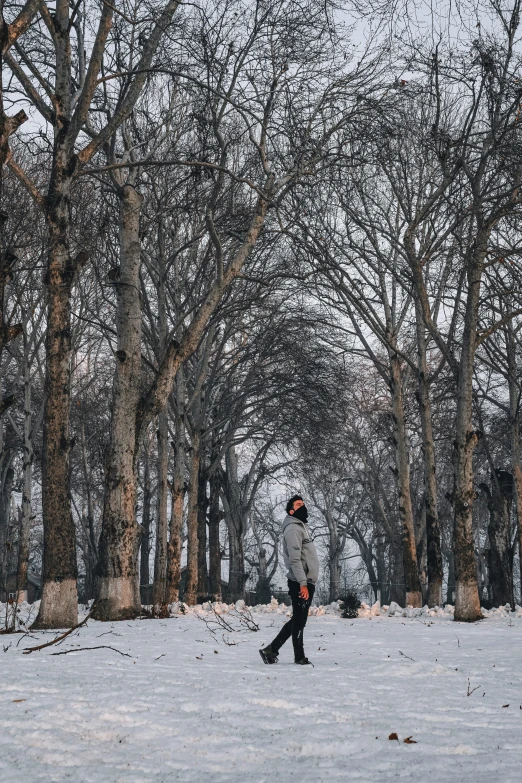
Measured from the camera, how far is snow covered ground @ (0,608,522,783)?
3.50m

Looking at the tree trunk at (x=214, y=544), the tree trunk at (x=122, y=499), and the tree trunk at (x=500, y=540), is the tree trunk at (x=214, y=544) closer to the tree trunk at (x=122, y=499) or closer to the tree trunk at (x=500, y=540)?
the tree trunk at (x=500, y=540)

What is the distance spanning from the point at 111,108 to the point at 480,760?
13223 millimetres

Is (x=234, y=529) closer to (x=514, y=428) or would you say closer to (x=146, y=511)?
(x=146, y=511)

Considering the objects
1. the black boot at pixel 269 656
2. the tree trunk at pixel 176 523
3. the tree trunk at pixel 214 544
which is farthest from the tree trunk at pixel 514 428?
the black boot at pixel 269 656

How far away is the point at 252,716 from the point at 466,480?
9.13m

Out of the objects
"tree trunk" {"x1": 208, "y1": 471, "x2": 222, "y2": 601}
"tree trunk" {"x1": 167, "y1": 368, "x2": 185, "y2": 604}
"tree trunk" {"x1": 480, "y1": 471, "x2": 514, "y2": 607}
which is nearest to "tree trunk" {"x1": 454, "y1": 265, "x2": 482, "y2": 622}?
"tree trunk" {"x1": 480, "y1": 471, "x2": 514, "y2": 607}

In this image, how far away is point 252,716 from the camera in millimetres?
4637

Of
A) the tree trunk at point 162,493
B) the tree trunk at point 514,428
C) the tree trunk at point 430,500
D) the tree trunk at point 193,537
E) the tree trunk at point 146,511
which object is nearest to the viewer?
the tree trunk at point 430,500

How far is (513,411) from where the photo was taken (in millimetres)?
20266

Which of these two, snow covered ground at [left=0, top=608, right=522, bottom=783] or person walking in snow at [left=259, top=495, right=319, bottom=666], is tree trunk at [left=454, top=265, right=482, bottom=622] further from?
person walking in snow at [left=259, top=495, right=319, bottom=666]

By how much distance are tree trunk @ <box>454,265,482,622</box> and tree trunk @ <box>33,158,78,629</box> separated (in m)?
6.60

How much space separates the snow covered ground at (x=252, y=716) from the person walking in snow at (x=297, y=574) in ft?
0.95

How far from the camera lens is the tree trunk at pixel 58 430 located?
991cm

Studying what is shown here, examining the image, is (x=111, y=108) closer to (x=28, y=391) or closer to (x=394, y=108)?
(x=394, y=108)
